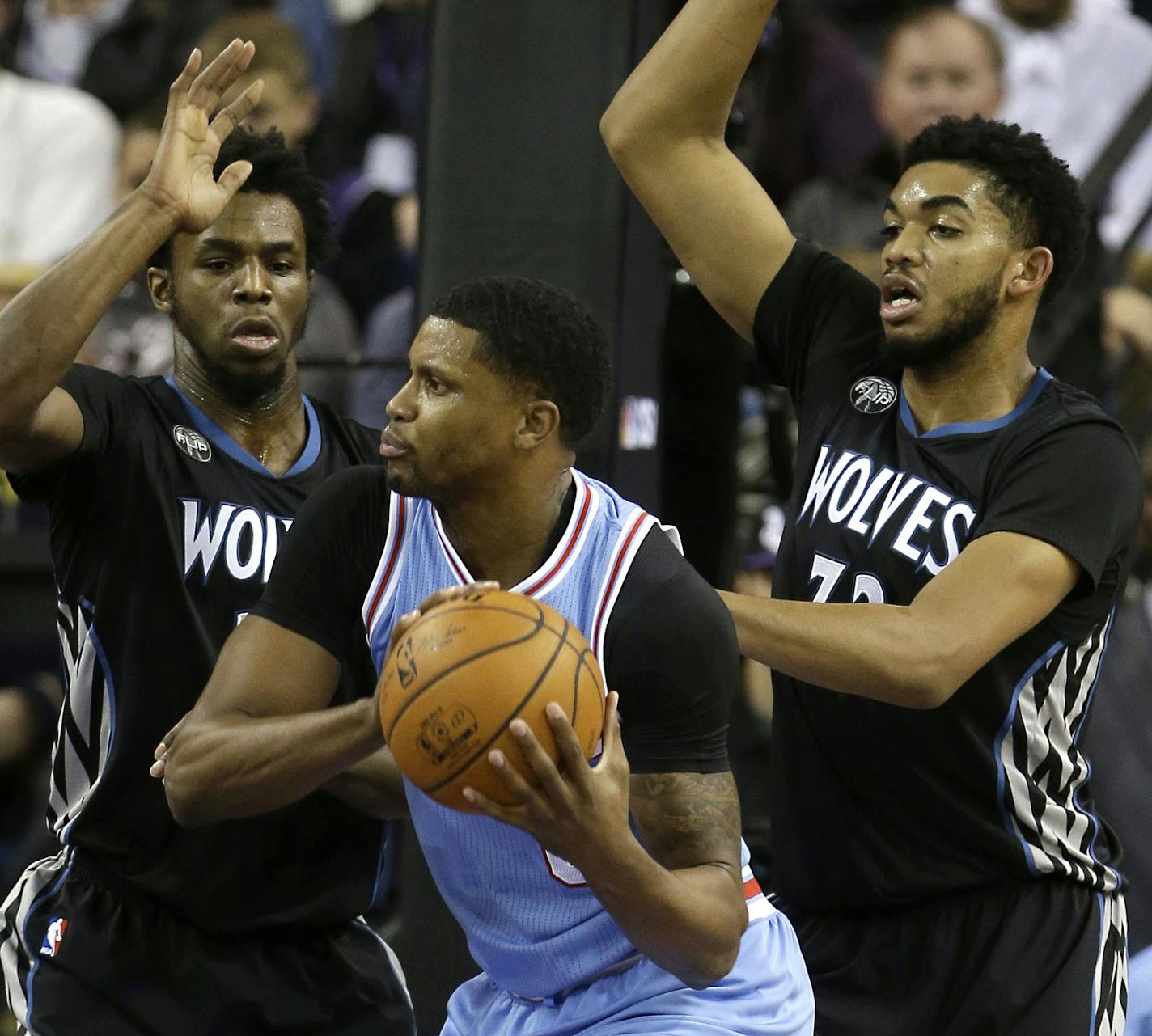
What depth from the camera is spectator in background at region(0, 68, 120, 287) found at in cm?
752

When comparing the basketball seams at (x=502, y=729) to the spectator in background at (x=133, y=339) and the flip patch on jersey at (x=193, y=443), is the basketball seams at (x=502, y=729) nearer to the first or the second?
the flip patch on jersey at (x=193, y=443)

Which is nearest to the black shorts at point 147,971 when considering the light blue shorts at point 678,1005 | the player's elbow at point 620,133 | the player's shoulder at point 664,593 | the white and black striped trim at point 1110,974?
the light blue shorts at point 678,1005

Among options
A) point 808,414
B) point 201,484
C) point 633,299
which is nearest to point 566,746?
point 201,484

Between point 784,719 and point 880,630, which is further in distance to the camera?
point 784,719

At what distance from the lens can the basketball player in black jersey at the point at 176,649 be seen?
3.42 meters

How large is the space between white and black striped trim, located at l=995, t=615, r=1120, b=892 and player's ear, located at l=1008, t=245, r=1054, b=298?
0.69m

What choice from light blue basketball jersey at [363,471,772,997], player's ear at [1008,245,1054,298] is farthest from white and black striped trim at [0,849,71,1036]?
player's ear at [1008,245,1054,298]

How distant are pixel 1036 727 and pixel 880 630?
19.8 inches

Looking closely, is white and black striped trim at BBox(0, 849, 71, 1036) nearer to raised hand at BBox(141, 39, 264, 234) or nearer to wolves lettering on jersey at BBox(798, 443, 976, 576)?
raised hand at BBox(141, 39, 264, 234)

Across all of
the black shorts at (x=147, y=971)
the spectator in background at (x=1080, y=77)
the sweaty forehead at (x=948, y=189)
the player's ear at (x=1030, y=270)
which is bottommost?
the black shorts at (x=147, y=971)

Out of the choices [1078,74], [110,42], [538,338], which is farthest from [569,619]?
[110,42]

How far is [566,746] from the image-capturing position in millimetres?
2457

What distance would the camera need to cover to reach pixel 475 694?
8.21ft

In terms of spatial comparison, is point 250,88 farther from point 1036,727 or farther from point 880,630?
point 1036,727
